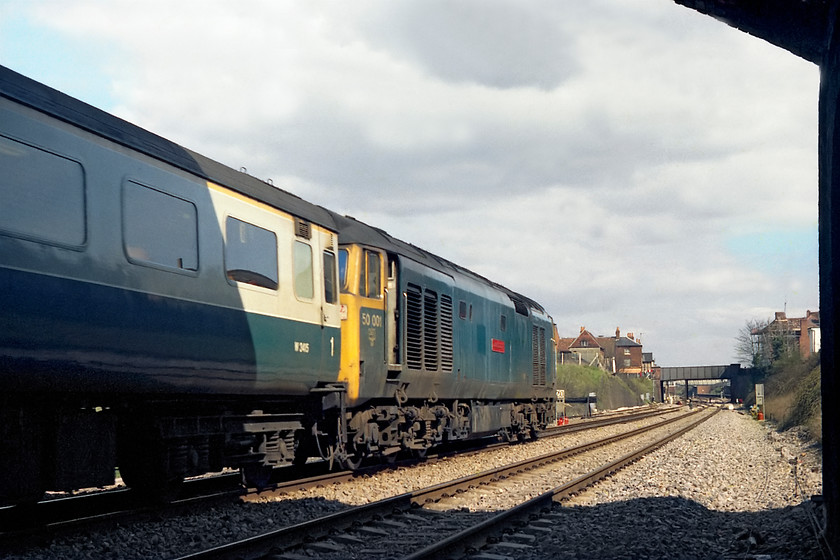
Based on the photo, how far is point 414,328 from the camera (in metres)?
14.5

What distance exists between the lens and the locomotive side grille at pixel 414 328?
14180mm

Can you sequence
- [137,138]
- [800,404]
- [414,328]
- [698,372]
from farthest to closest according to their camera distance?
1. [698,372]
2. [800,404]
3. [414,328]
4. [137,138]

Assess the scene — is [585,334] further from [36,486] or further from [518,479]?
[36,486]

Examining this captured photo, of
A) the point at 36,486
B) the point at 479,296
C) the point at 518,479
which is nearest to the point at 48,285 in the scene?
the point at 36,486

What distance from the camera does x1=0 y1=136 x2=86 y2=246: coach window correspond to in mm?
6359

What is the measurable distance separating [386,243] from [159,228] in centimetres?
625

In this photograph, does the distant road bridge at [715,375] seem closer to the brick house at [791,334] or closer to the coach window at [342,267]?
the brick house at [791,334]

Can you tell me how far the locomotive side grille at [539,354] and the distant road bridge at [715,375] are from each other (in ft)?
234

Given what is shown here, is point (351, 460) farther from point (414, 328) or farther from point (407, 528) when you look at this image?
point (407, 528)

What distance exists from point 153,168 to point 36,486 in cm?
318

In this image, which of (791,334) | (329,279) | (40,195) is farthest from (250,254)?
(791,334)

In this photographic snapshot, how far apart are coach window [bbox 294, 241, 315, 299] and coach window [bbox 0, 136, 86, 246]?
3831 mm

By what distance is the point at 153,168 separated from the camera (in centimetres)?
813

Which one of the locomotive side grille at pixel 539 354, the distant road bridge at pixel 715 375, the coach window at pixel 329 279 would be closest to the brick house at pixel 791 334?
the distant road bridge at pixel 715 375
